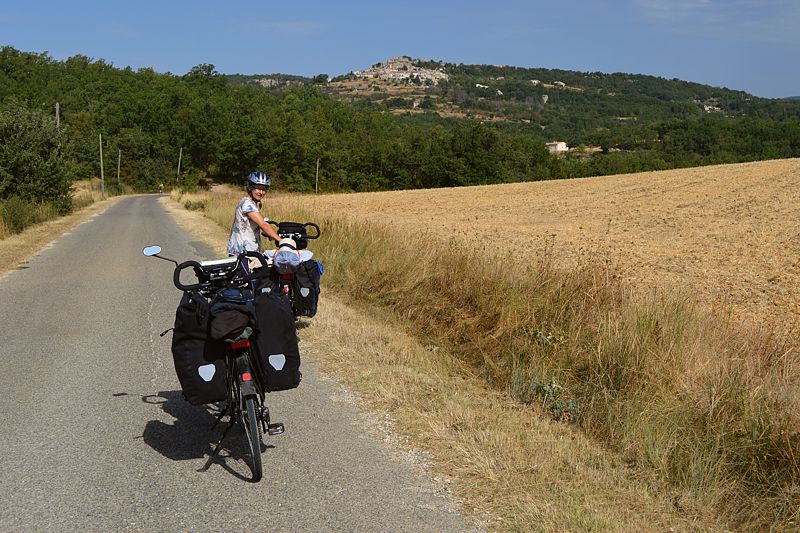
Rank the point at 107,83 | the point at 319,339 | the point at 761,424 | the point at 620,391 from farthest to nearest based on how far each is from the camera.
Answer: the point at 107,83
the point at 319,339
the point at 620,391
the point at 761,424

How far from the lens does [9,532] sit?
3855mm

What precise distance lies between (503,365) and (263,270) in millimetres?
3147

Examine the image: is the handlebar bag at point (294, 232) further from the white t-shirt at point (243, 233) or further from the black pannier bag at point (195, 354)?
the black pannier bag at point (195, 354)

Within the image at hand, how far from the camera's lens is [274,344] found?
4527mm

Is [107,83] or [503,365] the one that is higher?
[107,83]

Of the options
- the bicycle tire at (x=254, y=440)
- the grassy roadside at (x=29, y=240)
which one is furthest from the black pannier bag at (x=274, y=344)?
the grassy roadside at (x=29, y=240)

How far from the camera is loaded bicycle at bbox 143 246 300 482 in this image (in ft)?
14.4

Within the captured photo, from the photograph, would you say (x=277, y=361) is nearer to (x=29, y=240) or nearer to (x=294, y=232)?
(x=294, y=232)

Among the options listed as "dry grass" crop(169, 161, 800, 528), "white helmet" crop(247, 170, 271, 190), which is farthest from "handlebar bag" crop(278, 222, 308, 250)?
"dry grass" crop(169, 161, 800, 528)

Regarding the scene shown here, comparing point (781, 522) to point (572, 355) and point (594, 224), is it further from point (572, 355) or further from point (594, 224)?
point (594, 224)

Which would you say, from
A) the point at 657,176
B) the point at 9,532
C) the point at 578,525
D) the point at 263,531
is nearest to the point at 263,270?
the point at 263,531

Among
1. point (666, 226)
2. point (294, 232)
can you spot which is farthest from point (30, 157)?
point (666, 226)

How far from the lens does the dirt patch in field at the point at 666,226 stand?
1241 cm

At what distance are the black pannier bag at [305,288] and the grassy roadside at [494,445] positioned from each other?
1.43 feet
